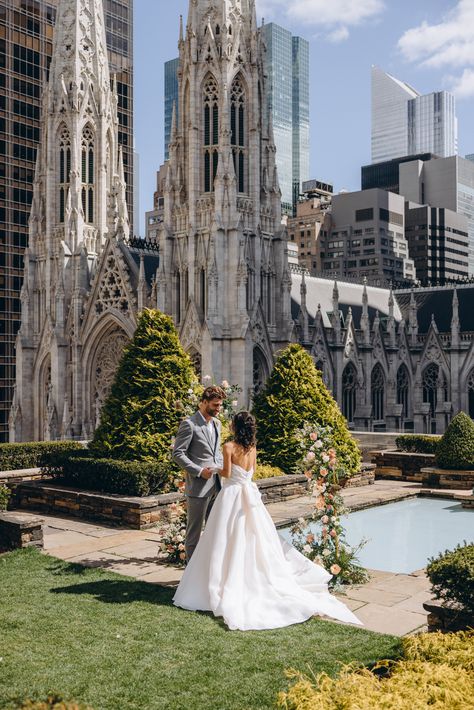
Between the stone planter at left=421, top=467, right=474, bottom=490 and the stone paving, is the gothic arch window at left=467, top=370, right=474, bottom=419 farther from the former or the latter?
the stone paving

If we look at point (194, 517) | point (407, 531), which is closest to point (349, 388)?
point (407, 531)

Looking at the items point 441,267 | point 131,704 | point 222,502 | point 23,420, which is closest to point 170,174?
point 23,420

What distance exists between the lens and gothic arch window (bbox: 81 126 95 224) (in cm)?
4700

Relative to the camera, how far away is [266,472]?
18188mm

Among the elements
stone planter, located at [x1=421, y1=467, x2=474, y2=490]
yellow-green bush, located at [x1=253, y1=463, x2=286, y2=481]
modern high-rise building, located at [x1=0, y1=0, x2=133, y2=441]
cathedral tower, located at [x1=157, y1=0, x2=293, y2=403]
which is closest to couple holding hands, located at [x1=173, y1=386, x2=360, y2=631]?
yellow-green bush, located at [x1=253, y1=463, x2=286, y2=481]

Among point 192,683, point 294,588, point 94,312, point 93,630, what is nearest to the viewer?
point 192,683

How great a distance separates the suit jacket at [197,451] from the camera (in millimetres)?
9953

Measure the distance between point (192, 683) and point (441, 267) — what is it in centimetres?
13720

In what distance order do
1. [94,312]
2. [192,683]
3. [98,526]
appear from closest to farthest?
[192,683]
[98,526]
[94,312]

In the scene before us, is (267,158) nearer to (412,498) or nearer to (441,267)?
(412,498)

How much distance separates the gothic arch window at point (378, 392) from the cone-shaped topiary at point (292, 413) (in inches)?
1291

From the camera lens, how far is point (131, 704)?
6.43 meters

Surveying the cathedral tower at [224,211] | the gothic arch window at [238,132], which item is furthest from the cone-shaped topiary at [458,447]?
the gothic arch window at [238,132]

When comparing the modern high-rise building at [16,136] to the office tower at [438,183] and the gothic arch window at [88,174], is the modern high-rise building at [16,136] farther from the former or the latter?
the office tower at [438,183]
